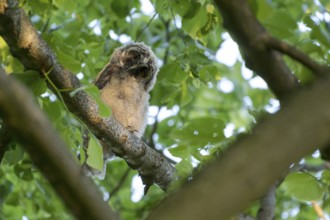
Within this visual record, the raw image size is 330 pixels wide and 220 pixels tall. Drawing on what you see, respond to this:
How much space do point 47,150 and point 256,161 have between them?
577 mm

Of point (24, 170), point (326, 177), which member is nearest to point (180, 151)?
point (326, 177)

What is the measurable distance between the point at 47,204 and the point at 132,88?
156cm

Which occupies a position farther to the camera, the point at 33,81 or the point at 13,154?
the point at 13,154

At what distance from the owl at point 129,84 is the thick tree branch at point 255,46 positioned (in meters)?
4.06

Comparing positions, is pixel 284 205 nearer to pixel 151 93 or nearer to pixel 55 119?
pixel 151 93

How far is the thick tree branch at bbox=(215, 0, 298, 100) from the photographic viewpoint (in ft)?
6.64

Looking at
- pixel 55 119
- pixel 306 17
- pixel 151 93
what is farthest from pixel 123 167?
pixel 306 17

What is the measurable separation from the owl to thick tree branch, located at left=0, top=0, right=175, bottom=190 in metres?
1.59

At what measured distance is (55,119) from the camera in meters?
4.22

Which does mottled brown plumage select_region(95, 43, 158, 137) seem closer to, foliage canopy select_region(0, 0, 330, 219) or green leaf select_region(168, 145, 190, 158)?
foliage canopy select_region(0, 0, 330, 219)

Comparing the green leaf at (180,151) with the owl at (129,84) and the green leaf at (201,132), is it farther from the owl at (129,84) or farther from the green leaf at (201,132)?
the owl at (129,84)

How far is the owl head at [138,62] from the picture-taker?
6.93 m

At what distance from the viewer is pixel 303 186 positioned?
324 cm

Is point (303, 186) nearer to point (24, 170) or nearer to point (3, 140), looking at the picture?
point (3, 140)
